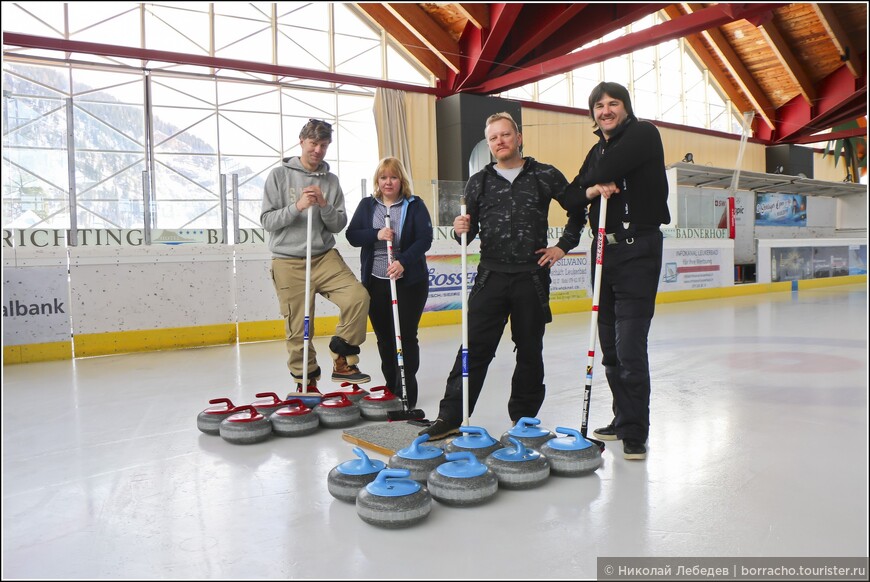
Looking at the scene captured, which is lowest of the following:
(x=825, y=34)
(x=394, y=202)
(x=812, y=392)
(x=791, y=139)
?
(x=812, y=392)

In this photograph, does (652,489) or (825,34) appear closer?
(652,489)

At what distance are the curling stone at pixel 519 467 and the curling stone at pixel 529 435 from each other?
199mm

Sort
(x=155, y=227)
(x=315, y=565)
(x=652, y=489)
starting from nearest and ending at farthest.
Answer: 1. (x=315, y=565)
2. (x=652, y=489)
3. (x=155, y=227)

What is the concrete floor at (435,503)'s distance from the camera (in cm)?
182

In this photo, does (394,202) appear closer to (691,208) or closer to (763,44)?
(691,208)

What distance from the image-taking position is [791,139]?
63.6ft

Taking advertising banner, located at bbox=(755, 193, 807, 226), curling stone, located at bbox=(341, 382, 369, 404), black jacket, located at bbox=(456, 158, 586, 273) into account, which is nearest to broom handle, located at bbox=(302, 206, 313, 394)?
curling stone, located at bbox=(341, 382, 369, 404)

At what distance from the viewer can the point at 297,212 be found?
377cm

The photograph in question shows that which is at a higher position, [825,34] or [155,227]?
[825,34]

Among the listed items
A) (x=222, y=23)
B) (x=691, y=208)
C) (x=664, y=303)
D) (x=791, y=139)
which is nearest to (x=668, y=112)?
(x=791, y=139)

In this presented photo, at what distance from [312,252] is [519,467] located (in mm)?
2158

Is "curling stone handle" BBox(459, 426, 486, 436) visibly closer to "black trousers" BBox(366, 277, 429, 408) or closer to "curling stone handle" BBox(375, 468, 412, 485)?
"curling stone handle" BBox(375, 468, 412, 485)

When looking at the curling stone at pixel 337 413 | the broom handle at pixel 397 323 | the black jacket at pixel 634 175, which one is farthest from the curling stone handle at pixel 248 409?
the black jacket at pixel 634 175

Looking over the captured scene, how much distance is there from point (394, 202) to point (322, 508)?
2.13m
